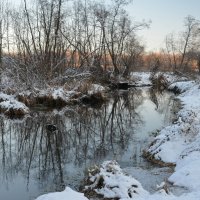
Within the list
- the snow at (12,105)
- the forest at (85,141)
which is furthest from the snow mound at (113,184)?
the snow at (12,105)

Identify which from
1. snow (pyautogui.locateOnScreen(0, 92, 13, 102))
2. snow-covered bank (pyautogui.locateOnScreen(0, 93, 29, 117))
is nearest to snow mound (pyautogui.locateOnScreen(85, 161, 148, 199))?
snow-covered bank (pyautogui.locateOnScreen(0, 93, 29, 117))

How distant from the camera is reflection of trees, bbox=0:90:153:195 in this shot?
9508mm

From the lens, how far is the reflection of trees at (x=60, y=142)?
31.2 ft

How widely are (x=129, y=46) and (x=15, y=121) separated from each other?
33930mm

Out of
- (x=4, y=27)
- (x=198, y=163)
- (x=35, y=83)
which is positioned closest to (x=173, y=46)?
(x=4, y=27)

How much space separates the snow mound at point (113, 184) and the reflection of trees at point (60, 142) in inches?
45.7

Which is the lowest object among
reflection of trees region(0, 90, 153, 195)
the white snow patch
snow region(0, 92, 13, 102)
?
reflection of trees region(0, 90, 153, 195)

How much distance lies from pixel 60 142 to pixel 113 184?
5719mm

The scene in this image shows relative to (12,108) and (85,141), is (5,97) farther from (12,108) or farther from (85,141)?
(85,141)

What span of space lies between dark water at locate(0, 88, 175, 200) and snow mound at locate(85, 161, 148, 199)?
948 mm

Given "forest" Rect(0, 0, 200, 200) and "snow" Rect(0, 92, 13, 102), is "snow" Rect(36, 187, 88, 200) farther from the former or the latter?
"snow" Rect(0, 92, 13, 102)

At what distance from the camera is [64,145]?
11.9 m

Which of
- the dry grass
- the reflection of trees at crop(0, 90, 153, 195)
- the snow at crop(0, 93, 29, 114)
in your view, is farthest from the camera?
the snow at crop(0, 93, 29, 114)

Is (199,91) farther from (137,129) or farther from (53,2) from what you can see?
(53,2)
